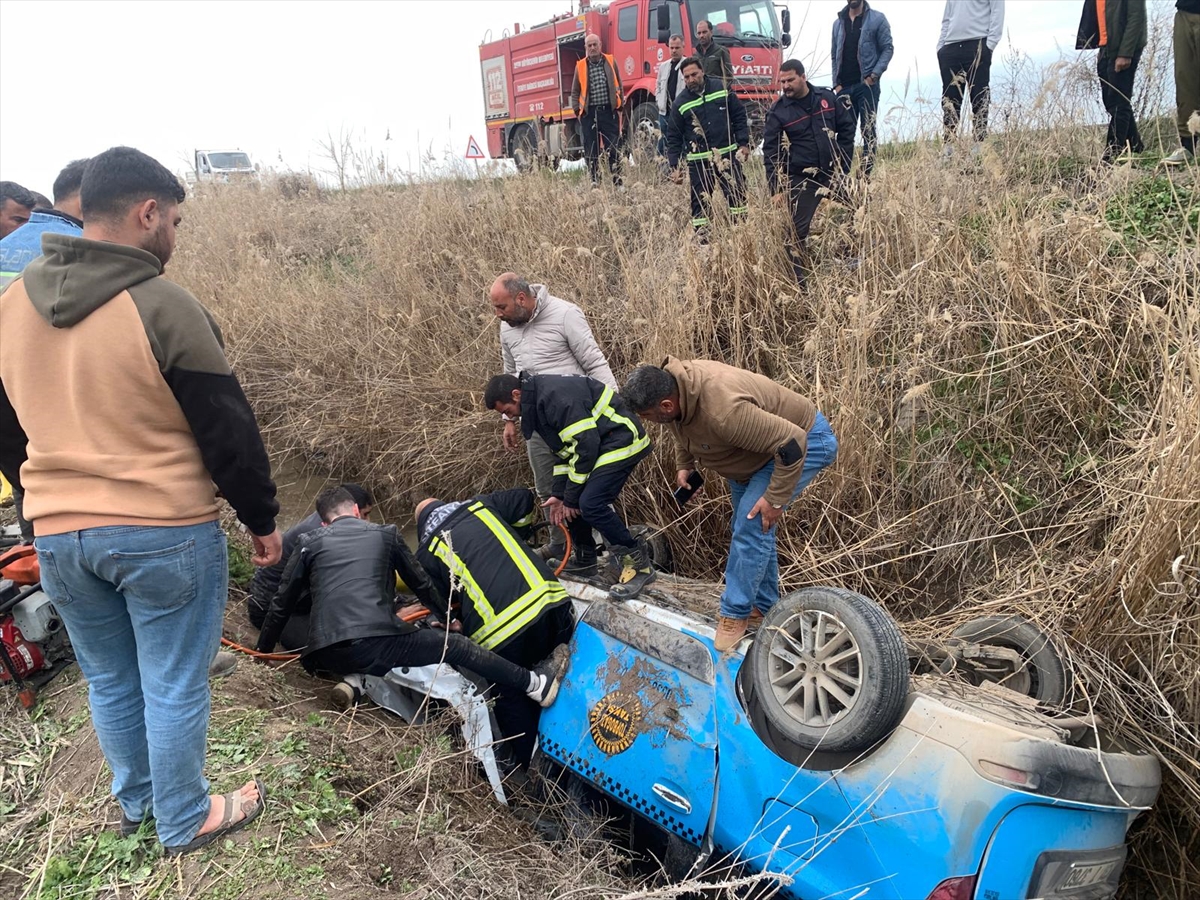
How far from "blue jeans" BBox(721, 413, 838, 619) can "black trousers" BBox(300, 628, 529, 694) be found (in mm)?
1043

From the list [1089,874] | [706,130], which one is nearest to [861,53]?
[706,130]

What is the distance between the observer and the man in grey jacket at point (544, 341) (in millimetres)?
4719

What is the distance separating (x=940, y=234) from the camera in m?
4.72

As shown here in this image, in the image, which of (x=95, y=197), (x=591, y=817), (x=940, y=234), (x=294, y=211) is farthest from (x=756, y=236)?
(x=294, y=211)

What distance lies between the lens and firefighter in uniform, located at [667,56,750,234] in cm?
611

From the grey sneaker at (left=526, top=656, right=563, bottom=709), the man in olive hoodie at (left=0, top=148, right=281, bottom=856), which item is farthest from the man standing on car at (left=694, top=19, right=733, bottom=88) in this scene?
the man in olive hoodie at (left=0, top=148, right=281, bottom=856)

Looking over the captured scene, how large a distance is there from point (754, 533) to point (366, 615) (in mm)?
1770

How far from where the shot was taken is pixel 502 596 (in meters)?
3.57

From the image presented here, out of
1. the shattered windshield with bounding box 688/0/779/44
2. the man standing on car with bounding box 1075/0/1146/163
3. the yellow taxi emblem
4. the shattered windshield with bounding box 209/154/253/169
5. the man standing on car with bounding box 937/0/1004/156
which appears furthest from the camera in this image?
the shattered windshield with bounding box 209/154/253/169

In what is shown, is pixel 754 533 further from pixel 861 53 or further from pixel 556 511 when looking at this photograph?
pixel 861 53

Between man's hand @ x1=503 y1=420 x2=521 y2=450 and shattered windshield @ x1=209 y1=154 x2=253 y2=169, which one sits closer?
man's hand @ x1=503 y1=420 x2=521 y2=450

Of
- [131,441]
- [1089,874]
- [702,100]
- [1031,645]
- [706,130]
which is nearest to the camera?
[131,441]

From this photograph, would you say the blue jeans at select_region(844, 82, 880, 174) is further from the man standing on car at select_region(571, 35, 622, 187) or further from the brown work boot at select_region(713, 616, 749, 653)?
the brown work boot at select_region(713, 616, 749, 653)

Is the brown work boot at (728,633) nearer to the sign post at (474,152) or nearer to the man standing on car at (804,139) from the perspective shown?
the man standing on car at (804,139)
